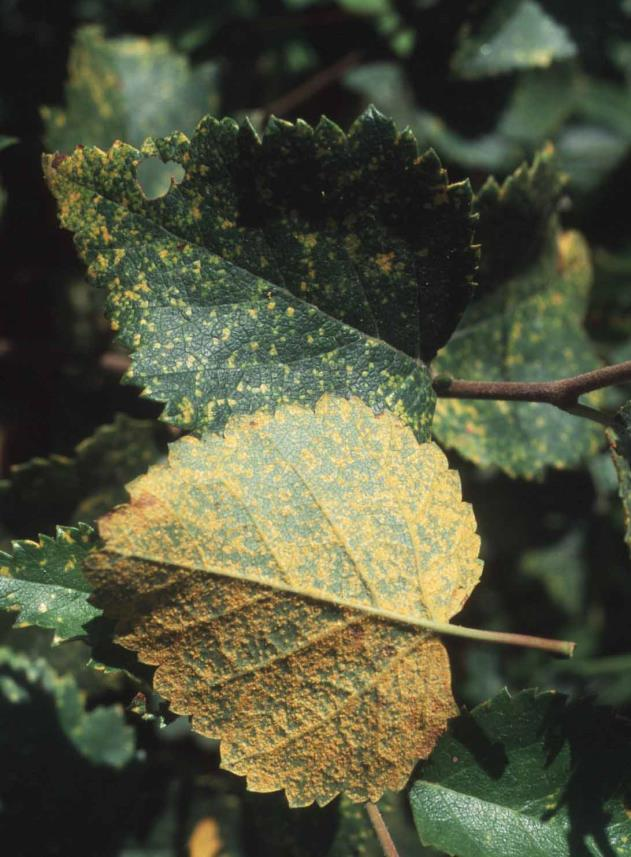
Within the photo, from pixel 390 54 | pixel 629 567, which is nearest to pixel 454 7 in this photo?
pixel 390 54

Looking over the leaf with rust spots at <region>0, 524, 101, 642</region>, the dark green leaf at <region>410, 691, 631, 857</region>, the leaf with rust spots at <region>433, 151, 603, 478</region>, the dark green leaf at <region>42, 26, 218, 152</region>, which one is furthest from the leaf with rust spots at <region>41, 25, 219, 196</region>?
the dark green leaf at <region>410, 691, 631, 857</region>

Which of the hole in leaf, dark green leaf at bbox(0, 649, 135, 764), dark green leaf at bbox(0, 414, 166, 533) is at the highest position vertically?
the hole in leaf

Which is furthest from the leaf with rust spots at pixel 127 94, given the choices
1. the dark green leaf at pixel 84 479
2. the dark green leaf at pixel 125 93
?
the dark green leaf at pixel 84 479

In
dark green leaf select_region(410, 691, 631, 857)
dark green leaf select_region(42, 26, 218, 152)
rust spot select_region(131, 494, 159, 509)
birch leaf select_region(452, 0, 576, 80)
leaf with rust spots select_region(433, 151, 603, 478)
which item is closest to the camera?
rust spot select_region(131, 494, 159, 509)

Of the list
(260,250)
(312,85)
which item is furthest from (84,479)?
(312,85)

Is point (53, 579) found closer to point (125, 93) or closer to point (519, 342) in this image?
point (519, 342)

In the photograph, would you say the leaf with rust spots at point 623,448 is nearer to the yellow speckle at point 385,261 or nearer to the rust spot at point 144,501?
the yellow speckle at point 385,261

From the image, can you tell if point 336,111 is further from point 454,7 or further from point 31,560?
point 31,560

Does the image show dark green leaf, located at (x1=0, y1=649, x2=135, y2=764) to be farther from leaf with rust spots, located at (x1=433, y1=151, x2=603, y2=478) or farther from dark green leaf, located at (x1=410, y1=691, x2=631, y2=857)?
leaf with rust spots, located at (x1=433, y1=151, x2=603, y2=478)
